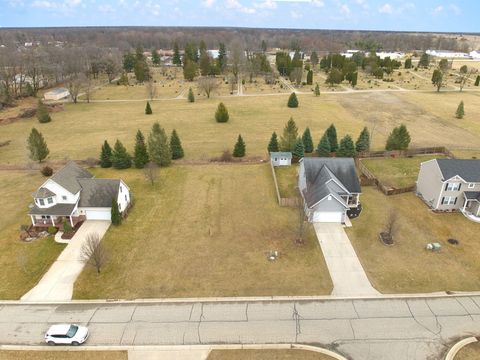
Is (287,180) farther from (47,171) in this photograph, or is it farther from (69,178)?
(47,171)

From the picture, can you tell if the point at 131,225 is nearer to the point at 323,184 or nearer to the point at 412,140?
the point at 323,184

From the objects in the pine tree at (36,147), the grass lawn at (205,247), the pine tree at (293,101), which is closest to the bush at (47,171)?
the pine tree at (36,147)

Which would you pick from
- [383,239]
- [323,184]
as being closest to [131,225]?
[323,184]

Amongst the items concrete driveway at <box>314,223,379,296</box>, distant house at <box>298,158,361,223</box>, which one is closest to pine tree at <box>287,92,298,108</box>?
distant house at <box>298,158,361,223</box>

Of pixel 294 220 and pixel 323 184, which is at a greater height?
pixel 323 184

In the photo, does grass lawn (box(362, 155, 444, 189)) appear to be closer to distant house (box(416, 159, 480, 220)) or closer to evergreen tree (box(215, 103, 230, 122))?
distant house (box(416, 159, 480, 220))

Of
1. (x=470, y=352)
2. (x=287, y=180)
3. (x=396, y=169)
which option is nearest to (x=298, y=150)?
(x=287, y=180)
